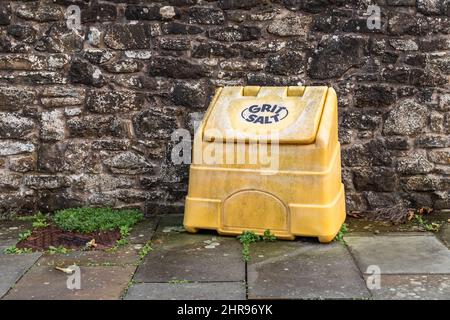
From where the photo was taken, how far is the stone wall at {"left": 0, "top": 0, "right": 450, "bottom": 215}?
5.04 meters

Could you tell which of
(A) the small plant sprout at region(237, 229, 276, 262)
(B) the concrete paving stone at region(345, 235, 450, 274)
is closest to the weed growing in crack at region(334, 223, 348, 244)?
(B) the concrete paving stone at region(345, 235, 450, 274)

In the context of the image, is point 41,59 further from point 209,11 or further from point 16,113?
point 209,11

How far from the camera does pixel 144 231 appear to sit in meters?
4.73

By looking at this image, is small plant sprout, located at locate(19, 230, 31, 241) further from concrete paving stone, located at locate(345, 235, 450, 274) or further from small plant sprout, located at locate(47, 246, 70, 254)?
concrete paving stone, located at locate(345, 235, 450, 274)

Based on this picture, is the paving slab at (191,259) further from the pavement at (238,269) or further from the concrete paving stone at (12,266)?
the concrete paving stone at (12,266)

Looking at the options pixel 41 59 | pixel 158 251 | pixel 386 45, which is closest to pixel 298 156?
pixel 158 251

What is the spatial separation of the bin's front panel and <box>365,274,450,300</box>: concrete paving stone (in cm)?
114

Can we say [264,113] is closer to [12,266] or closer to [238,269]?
[238,269]

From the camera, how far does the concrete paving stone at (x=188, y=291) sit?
3316mm

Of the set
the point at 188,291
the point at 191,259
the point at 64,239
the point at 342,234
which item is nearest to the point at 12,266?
the point at 64,239

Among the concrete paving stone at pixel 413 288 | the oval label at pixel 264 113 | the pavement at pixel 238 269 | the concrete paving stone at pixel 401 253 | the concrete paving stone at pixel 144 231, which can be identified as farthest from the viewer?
the concrete paving stone at pixel 144 231

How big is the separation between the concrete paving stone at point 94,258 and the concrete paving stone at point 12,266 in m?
0.08

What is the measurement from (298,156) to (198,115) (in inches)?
51.0

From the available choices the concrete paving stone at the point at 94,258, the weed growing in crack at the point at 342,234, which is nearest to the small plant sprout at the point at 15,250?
the concrete paving stone at the point at 94,258
